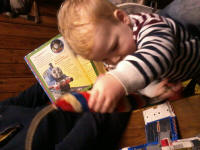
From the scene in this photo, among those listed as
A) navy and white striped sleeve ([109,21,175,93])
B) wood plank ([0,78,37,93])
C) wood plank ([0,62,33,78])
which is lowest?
wood plank ([0,78,37,93])

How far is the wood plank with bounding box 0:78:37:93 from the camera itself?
1472 millimetres

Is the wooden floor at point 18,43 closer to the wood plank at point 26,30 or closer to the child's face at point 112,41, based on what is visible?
→ the wood plank at point 26,30

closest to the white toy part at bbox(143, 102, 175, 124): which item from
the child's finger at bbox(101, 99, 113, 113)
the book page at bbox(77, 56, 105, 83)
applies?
the book page at bbox(77, 56, 105, 83)

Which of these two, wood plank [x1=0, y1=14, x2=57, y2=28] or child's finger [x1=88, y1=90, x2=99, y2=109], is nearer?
child's finger [x1=88, y1=90, x2=99, y2=109]

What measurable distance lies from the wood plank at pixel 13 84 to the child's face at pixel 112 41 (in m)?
1.33

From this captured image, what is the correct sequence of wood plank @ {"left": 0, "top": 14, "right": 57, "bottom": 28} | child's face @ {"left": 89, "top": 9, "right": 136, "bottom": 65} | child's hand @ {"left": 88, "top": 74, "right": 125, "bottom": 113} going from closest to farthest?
child's hand @ {"left": 88, "top": 74, "right": 125, "bottom": 113} < child's face @ {"left": 89, "top": 9, "right": 136, "bottom": 65} < wood plank @ {"left": 0, "top": 14, "right": 57, "bottom": 28}

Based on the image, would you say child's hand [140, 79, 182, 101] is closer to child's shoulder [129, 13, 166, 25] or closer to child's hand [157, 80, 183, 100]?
child's hand [157, 80, 183, 100]

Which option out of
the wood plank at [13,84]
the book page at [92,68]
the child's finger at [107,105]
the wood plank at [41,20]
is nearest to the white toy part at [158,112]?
the book page at [92,68]

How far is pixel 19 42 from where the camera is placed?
5.08ft

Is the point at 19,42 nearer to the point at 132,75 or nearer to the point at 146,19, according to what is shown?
the point at 146,19

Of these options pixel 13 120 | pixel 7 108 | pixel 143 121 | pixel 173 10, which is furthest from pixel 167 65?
pixel 7 108

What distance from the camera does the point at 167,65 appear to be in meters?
0.29

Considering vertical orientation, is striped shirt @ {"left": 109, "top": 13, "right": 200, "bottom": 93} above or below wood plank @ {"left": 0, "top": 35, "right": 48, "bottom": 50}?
above

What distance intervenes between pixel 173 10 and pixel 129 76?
37cm
